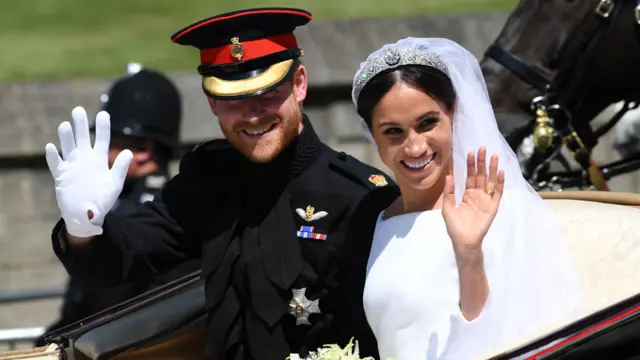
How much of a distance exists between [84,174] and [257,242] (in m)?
0.52

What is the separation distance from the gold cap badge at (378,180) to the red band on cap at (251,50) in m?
0.44

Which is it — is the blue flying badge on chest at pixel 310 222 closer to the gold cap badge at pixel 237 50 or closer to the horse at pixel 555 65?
the gold cap badge at pixel 237 50

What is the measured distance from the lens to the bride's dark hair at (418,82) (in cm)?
286

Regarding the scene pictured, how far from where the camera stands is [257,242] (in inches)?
128

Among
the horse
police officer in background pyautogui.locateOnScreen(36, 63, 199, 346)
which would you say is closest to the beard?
the horse

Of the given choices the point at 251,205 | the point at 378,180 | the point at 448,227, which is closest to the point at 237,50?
the point at 251,205

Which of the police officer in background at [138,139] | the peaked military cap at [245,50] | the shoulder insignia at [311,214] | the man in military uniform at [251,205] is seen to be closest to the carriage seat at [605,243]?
the man in military uniform at [251,205]

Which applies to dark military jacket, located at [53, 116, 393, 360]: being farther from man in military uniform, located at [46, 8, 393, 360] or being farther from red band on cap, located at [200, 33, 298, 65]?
red band on cap, located at [200, 33, 298, 65]

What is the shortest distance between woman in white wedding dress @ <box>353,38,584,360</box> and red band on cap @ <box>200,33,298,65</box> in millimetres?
369

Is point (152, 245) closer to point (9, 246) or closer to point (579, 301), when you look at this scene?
point (579, 301)

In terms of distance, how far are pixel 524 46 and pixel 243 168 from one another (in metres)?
1.22

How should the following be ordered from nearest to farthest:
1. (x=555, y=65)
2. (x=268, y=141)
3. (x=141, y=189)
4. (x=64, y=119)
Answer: (x=268, y=141) → (x=555, y=65) → (x=141, y=189) → (x=64, y=119)

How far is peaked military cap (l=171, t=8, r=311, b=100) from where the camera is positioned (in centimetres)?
316

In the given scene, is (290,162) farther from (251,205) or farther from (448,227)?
(448,227)
